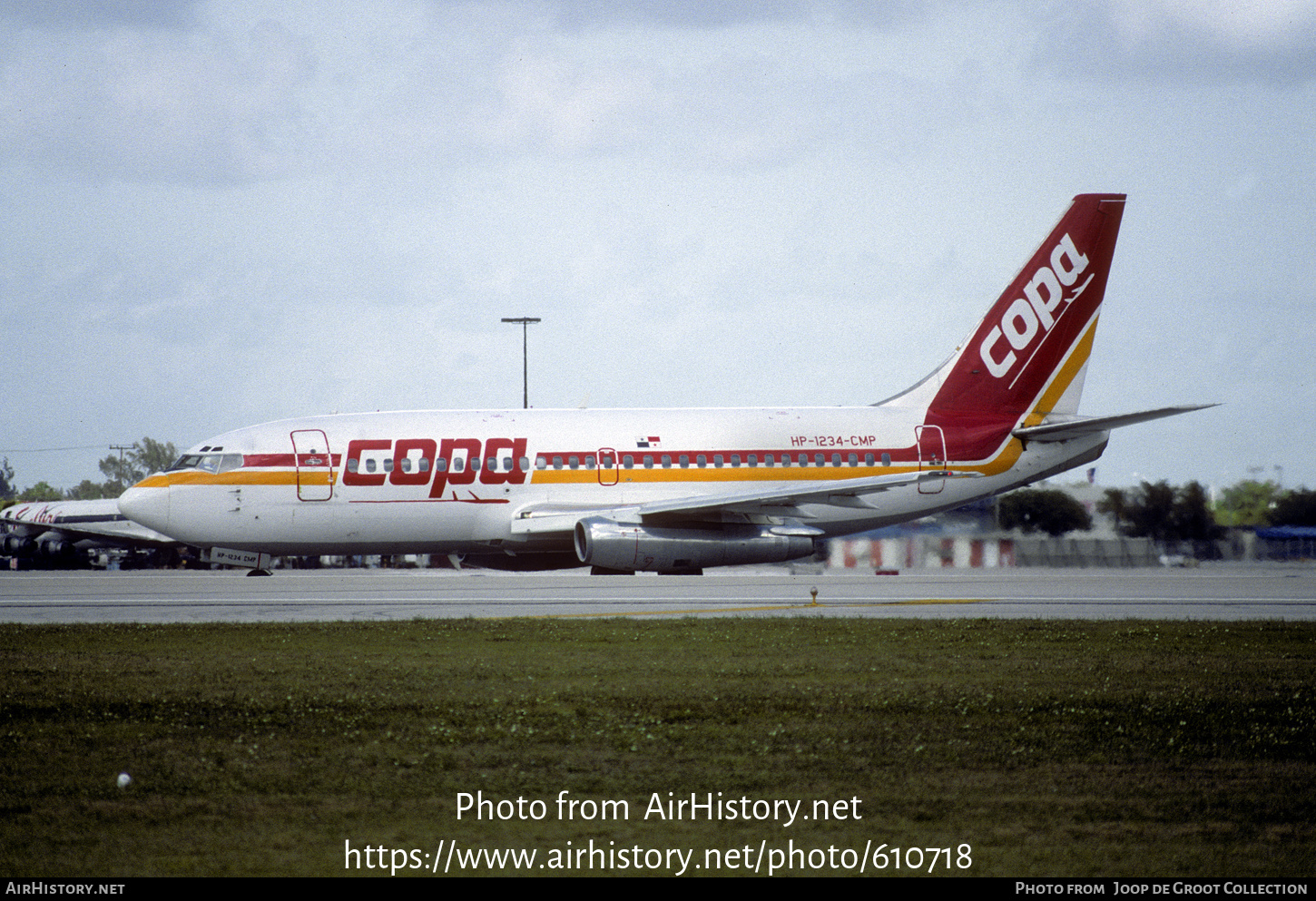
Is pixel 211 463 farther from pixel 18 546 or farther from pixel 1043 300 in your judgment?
pixel 18 546

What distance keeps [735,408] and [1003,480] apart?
271 inches

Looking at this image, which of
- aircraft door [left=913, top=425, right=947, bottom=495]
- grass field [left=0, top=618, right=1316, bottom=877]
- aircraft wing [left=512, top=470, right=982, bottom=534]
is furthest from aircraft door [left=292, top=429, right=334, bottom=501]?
grass field [left=0, top=618, right=1316, bottom=877]

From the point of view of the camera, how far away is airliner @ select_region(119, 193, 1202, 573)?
29906 mm

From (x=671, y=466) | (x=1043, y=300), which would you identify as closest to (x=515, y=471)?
(x=671, y=466)

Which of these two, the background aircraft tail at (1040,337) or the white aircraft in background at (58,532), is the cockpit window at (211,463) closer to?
the background aircraft tail at (1040,337)

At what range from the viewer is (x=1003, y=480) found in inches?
1303

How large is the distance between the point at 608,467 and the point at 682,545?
295 centimetres

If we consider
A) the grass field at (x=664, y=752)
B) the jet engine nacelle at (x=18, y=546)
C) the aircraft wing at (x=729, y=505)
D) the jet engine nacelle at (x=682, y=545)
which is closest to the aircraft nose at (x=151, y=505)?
the aircraft wing at (x=729, y=505)

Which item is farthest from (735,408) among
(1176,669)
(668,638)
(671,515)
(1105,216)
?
(1176,669)

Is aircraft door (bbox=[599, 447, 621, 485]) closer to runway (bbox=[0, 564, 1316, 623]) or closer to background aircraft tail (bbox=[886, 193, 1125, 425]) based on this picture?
runway (bbox=[0, 564, 1316, 623])

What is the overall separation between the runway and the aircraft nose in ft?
4.62

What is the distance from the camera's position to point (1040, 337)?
3347cm

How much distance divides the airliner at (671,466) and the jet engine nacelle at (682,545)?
A: 0.15 ft

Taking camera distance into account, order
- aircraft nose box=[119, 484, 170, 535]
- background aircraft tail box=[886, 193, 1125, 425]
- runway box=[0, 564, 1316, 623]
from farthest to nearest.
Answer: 1. background aircraft tail box=[886, 193, 1125, 425]
2. aircraft nose box=[119, 484, 170, 535]
3. runway box=[0, 564, 1316, 623]
